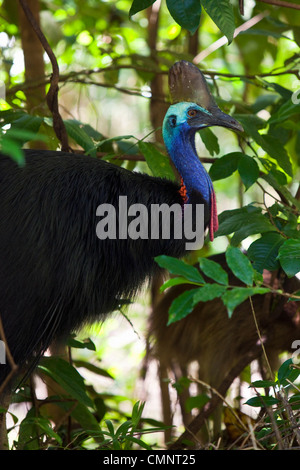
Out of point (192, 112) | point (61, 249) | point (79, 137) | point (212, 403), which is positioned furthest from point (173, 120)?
point (212, 403)

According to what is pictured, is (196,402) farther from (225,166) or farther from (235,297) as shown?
(235,297)

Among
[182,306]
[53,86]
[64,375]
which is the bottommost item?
[64,375]

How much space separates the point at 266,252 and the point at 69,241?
1.59ft

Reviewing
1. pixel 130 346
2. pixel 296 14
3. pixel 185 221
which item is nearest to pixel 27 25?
pixel 296 14

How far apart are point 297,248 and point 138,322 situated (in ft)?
10.7

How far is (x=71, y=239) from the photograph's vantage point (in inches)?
66.1

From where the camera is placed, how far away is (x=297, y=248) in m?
1.52

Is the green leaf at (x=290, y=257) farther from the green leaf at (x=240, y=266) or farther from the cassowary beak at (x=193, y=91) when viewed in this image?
the cassowary beak at (x=193, y=91)

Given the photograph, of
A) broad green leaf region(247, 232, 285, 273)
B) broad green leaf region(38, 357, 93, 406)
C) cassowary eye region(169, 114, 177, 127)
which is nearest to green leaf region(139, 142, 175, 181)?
cassowary eye region(169, 114, 177, 127)

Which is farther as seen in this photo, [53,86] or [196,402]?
[196,402]

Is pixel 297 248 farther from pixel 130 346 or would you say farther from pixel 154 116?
pixel 130 346

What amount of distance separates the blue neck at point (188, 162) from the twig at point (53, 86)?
1.10 ft


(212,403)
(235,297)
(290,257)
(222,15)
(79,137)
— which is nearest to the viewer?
(235,297)

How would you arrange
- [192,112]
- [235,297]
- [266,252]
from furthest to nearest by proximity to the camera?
[192,112] < [266,252] < [235,297]
